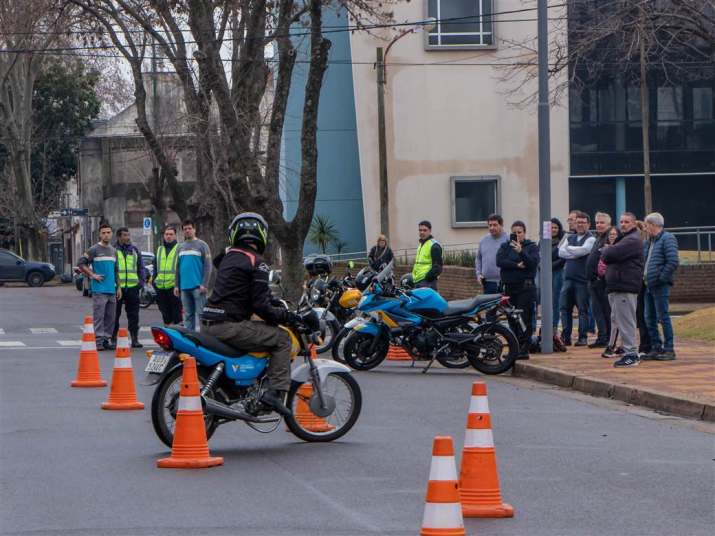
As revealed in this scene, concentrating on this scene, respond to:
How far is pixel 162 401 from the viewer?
32.7ft

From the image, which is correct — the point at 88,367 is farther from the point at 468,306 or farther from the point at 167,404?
the point at 167,404

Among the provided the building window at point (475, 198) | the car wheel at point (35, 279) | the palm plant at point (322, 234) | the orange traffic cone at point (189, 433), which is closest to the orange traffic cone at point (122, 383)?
the orange traffic cone at point (189, 433)

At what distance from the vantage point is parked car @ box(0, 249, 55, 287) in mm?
56969

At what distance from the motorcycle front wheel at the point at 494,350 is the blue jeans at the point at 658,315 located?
1689 millimetres

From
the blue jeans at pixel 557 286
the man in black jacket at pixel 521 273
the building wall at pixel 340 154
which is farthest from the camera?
the building wall at pixel 340 154

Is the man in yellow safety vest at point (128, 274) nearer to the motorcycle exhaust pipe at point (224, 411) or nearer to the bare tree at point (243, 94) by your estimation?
the bare tree at point (243, 94)

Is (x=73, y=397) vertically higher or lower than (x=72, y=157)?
lower

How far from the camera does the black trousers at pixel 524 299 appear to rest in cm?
1762

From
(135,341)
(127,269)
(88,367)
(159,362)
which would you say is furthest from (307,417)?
(135,341)

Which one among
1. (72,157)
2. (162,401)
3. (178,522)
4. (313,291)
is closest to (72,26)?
(313,291)

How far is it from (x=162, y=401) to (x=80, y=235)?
222ft

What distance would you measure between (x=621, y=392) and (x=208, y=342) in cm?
560

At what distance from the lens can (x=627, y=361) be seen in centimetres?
1616

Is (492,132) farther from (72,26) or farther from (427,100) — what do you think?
(72,26)
